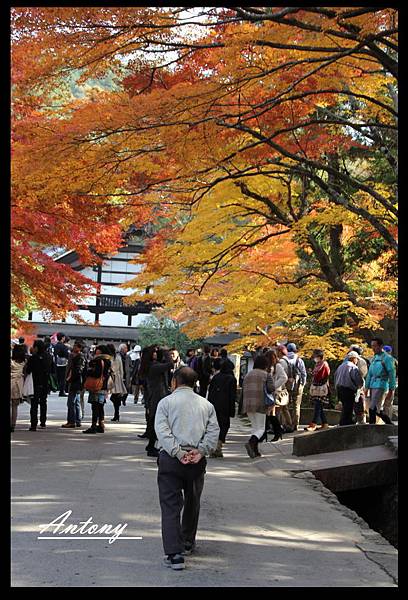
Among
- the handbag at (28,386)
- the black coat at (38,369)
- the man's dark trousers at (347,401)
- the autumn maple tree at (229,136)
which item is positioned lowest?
the man's dark trousers at (347,401)

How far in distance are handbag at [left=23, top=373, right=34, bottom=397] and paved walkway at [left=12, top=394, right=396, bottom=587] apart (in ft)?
9.88

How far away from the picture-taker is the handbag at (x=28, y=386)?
1691cm

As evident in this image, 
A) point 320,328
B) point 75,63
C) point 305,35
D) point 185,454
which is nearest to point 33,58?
point 75,63

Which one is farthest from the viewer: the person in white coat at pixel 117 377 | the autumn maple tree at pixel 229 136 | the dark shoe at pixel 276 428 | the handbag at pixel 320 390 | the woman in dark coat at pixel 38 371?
the person in white coat at pixel 117 377

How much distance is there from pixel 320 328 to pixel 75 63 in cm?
1659

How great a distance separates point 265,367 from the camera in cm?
1429

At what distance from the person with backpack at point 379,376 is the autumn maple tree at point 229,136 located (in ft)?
7.62

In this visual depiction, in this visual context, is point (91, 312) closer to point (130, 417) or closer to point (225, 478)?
point (130, 417)

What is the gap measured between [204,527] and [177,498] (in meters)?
1.56

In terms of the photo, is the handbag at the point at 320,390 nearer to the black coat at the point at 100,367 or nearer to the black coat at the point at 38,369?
the black coat at the point at 100,367

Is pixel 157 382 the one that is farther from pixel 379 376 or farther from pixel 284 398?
pixel 379 376

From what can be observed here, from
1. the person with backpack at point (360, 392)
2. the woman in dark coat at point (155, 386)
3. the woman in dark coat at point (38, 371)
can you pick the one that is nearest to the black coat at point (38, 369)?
the woman in dark coat at point (38, 371)

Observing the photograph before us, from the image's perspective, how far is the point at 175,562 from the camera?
6.51 meters

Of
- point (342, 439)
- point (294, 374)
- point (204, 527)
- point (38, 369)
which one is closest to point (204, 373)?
point (294, 374)
